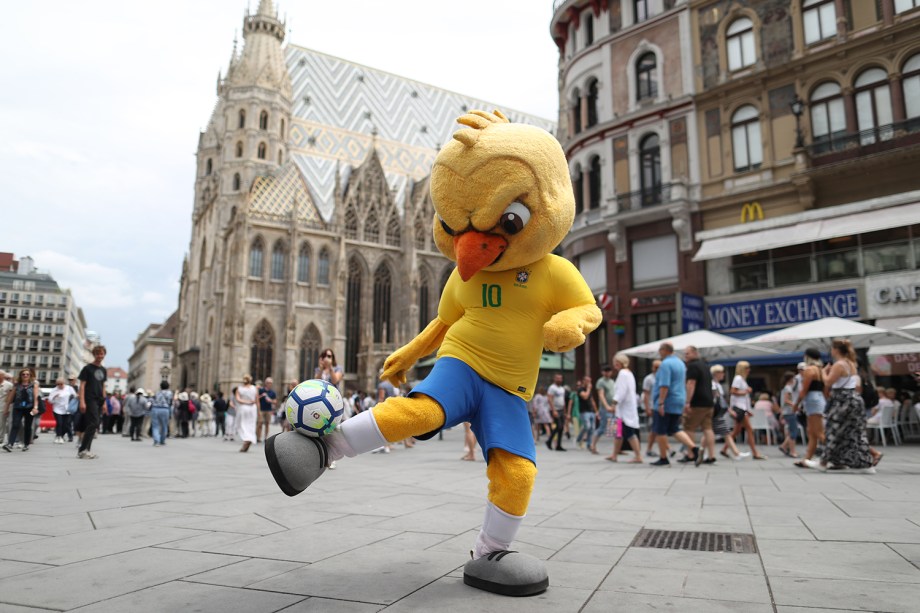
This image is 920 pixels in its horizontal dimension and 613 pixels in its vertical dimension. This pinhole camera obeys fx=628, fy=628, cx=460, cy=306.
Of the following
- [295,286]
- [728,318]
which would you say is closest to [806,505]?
[728,318]

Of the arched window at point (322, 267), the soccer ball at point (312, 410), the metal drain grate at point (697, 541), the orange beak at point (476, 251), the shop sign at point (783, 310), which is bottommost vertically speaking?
the metal drain grate at point (697, 541)

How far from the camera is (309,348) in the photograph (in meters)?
45.3

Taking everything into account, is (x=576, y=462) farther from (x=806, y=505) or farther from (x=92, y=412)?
(x=92, y=412)

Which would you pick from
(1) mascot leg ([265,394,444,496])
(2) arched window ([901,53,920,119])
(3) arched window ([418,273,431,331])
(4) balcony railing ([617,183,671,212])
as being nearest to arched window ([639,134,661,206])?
(4) balcony railing ([617,183,671,212])

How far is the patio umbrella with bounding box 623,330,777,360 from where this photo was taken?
13.9 m

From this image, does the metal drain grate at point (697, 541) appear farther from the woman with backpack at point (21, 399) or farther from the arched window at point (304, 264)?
the arched window at point (304, 264)

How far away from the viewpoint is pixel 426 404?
2889mm

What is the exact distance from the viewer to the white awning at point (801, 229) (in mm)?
15010

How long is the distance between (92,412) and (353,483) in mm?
5224

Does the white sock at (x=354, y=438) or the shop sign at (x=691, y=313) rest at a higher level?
the shop sign at (x=691, y=313)

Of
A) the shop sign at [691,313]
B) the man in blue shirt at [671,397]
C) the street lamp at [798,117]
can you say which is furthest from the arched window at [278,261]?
the man in blue shirt at [671,397]

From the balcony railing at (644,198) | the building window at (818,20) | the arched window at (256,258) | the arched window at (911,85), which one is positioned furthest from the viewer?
the arched window at (256,258)

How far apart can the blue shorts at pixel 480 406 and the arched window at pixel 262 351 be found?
42.8 m

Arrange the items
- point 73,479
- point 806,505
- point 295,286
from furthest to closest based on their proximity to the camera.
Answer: point 295,286
point 73,479
point 806,505
